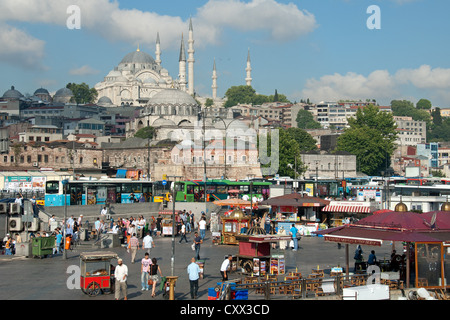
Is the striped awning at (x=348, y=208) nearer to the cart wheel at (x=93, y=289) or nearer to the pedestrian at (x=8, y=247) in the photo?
the pedestrian at (x=8, y=247)

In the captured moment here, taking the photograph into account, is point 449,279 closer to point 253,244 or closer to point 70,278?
point 253,244

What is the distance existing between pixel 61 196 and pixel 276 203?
12926 mm

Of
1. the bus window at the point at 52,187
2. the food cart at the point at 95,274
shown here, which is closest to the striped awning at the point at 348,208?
the food cart at the point at 95,274

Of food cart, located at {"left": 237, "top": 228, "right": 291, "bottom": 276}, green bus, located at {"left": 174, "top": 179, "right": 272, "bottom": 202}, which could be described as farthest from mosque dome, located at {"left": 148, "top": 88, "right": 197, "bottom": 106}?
food cart, located at {"left": 237, "top": 228, "right": 291, "bottom": 276}

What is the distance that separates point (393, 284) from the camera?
14.5m

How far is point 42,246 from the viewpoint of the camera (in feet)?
66.2

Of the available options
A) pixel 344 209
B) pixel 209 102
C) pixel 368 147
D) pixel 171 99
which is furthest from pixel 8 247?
pixel 209 102

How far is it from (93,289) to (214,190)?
26.1m

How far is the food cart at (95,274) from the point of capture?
14.2 m

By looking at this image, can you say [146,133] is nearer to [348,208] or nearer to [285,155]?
[285,155]

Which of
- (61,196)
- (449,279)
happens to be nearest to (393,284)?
(449,279)

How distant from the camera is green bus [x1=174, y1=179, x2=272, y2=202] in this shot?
39438 mm

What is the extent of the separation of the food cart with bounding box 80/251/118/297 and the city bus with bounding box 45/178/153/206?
62.0 feet

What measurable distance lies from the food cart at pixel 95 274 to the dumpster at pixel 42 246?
624cm
